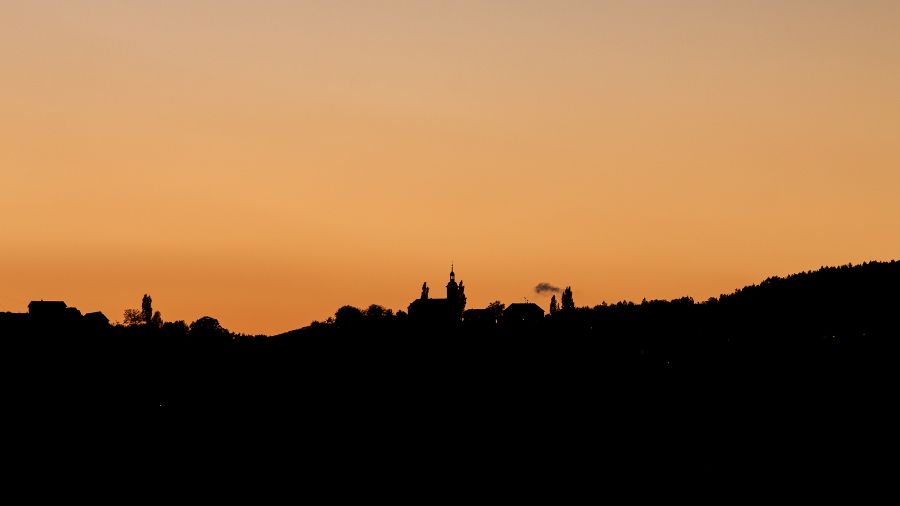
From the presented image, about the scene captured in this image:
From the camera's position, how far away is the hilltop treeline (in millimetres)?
112438

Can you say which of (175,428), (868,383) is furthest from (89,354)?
(868,383)

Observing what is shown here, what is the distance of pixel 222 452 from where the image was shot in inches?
4067

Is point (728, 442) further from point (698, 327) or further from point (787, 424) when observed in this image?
point (698, 327)

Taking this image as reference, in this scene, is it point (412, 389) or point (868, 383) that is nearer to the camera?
point (868, 383)

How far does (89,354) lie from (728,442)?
84197 millimetres

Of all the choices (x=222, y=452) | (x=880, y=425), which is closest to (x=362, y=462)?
(x=222, y=452)

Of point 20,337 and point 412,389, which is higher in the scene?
point 20,337

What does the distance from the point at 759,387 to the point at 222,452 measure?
48.0 meters

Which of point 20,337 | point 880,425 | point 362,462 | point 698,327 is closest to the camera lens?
point 880,425

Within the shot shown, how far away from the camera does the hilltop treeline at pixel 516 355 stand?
11244cm

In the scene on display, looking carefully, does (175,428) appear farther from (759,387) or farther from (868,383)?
(868,383)

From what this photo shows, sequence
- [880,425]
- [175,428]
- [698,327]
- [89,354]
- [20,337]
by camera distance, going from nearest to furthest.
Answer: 1. [880,425]
2. [175,428]
3. [698,327]
4. [89,354]
5. [20,337]

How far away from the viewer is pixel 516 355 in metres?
129

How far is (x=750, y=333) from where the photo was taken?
120m
